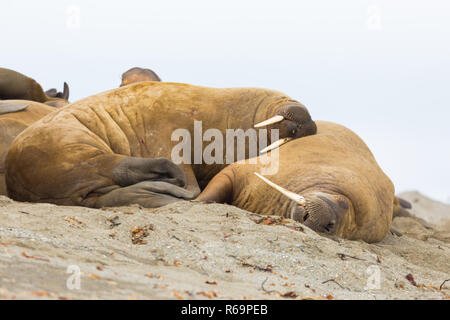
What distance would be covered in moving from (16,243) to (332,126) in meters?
4.38

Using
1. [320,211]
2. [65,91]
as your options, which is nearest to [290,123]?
[320,211]

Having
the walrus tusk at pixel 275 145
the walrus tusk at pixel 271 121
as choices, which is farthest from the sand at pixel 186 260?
the walrus tusk at pixel 271 121

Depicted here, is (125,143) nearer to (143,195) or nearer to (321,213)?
(143,195)

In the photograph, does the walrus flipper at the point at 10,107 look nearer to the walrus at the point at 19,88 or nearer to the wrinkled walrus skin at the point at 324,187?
the walrus at the point at 19,88

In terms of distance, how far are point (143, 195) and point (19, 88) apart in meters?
5.69

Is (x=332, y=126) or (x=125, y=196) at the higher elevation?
(x=332, y=126)

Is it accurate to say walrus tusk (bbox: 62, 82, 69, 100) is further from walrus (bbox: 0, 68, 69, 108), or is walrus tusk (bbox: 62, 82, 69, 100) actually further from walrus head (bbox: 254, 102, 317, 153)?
walrus head (bbox: 254, 102, 317, 153)

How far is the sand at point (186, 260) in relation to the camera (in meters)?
3.12

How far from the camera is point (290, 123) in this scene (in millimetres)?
6895

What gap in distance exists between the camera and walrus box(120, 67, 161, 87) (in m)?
9.61

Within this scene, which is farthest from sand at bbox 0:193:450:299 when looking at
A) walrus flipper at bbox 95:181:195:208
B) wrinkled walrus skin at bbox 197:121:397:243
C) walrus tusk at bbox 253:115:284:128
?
walrus tusk at bbox 253:115:284:128

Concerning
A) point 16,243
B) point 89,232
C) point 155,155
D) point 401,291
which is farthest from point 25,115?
point 401,291
